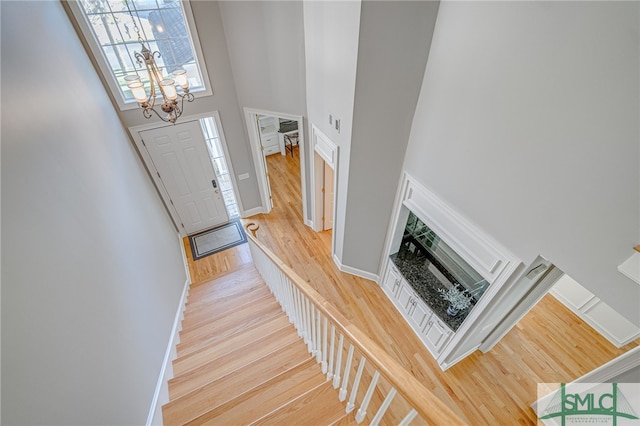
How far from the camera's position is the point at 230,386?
1.94 meters

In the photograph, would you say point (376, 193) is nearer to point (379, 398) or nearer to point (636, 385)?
point (379, 398)

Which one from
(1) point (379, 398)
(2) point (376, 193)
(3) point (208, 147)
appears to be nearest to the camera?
(1) point (379, 398)

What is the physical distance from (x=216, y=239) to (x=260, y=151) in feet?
6.19

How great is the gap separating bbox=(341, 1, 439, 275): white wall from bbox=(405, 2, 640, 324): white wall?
0.17 metres

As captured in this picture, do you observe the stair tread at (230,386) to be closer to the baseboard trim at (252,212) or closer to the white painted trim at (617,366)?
the white painted trim at (617,366)

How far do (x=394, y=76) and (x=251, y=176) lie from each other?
340cm

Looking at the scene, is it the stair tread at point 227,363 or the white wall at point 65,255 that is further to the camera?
the stair tread at point 227,363

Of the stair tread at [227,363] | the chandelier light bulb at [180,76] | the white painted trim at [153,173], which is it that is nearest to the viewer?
the stair tread at [227,363]

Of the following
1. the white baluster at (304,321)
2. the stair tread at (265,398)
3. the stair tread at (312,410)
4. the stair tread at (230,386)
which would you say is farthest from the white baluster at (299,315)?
the stair tread at (312,410)

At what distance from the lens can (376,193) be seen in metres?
3.31

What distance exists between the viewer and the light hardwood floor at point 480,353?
3.01 meters

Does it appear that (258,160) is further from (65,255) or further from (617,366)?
(617,366)

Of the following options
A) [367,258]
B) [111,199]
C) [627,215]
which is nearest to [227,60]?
[111,199]

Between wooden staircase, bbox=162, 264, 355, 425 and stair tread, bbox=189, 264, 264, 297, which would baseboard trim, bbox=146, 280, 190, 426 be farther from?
stair tread, bbox=189, 264, 264, 297
